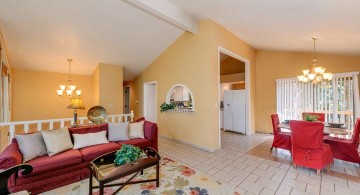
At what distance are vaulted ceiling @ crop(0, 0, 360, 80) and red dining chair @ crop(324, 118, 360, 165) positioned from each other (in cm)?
201

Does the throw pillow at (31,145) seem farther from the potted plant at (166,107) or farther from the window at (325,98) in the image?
the window at (325,98)

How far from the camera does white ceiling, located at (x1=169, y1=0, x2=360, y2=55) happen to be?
8.43ft

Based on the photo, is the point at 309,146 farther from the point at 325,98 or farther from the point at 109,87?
the point at 109,87

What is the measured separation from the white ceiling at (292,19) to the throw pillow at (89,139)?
3.40 metres

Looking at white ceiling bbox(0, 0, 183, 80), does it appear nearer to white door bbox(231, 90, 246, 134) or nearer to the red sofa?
the red sofa

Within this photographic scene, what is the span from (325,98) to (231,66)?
3.58 meters

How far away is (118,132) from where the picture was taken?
11.6 feet

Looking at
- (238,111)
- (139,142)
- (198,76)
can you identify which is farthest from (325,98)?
(139,142)

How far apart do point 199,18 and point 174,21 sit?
0.82 metres

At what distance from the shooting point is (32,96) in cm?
558

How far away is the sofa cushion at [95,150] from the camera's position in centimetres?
276

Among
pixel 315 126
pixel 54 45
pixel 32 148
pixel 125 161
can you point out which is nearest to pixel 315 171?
pixel 315 126

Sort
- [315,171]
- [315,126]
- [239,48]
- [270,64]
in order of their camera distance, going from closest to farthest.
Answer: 1. [315,126]
2. [315,171]
3. [239,48]
4. [270,64]

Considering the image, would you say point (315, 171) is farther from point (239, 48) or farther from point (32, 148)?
point (32, 148)
